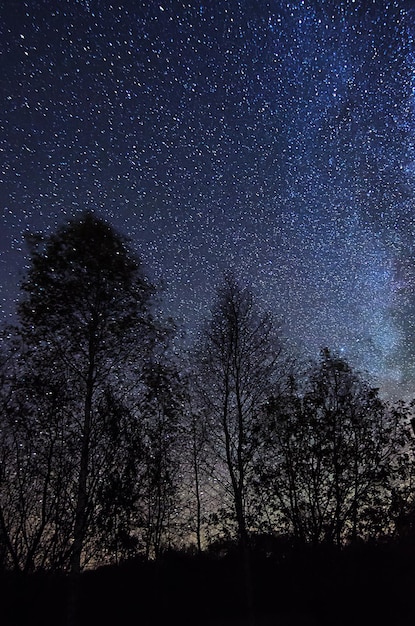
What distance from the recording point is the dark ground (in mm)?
14227

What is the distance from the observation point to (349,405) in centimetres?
1375

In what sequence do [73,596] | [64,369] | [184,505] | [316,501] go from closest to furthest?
[73,596] < [64,369] < [316,501] < [184,505]

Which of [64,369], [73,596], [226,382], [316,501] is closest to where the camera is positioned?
[73,596]

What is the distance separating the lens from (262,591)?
22.0 m

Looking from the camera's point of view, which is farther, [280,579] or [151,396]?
[280,579]

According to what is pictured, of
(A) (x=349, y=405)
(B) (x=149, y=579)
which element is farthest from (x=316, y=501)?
(B) (x=149, y=579)

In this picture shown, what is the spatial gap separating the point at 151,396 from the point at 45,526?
657cm

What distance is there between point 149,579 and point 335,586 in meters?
13.3

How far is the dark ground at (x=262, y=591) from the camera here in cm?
1423

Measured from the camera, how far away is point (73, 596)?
8.42 m

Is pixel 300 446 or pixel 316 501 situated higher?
pixel 300 446

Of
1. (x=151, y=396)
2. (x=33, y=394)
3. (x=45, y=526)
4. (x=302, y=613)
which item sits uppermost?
(x=151, y=396)

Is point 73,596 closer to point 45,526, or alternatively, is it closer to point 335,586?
point 45,526

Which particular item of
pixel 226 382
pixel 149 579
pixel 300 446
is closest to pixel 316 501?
pixel 300 446
